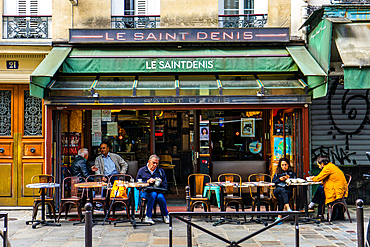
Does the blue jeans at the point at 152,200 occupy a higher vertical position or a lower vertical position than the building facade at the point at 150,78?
lower

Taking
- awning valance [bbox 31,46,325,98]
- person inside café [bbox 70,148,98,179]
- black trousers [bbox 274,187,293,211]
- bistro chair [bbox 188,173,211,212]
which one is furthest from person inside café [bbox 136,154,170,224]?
black trousers [bbox 274,187,293,211]

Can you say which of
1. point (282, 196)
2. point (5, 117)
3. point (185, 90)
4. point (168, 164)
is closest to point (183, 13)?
point (185, 90)

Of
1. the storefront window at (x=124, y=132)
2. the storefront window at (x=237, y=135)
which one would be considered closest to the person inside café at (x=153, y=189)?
the storefront window at (x=124, y=132)

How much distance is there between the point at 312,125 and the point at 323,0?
11.1 ft

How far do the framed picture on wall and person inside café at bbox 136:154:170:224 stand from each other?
330 centimetres

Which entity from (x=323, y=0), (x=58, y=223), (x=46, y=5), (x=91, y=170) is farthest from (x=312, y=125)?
(x=46, y=5)

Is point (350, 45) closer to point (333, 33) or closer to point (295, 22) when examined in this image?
point (333, 33)

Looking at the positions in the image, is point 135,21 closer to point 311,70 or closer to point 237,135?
point 237,135

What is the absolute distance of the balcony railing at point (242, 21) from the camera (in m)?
10.0

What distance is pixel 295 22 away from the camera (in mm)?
9797

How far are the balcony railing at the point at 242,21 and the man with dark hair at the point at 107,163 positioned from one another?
4532mm

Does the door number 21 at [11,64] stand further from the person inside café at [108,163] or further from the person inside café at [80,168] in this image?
the person inside café at [108,163]

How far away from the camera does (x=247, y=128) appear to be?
10.7m

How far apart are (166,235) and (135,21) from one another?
18.8ft
